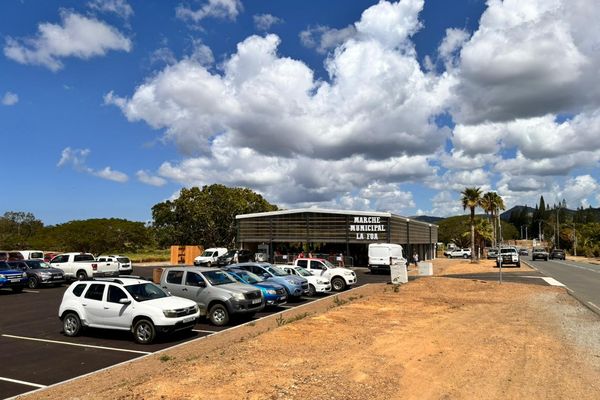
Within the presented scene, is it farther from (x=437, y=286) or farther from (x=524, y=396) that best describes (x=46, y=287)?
(x=524, y=396)

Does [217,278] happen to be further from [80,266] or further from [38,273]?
[80,266]

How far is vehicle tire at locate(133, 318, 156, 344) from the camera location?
474 inches

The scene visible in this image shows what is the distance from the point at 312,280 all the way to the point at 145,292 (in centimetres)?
1186

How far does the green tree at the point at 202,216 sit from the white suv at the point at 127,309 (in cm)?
5335

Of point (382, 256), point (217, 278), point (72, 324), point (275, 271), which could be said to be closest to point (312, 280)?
point (275, 271)

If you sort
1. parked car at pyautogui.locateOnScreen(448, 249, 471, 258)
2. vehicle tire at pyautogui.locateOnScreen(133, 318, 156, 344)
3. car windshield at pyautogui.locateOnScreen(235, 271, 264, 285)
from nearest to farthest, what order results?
vehicle tire at pyautogui.locateOnScreen(133, 318, 156, 344) < car windshield at pyautogui.locateOnScreen(235, 271, 264, 285) < parked car at pyautogui.locateOnScreen(448, 249, 471, 258)

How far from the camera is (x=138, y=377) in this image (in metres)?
9.02

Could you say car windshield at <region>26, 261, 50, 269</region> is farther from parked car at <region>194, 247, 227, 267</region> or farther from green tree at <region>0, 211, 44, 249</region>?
green tree at <region>0, 211, 44, 249</region>

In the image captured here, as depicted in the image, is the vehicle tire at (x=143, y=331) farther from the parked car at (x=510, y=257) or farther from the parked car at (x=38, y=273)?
the parked car at (x=510, y=257)

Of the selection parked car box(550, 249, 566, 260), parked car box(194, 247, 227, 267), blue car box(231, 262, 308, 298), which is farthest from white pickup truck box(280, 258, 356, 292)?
parked car box(550, 249, 566, 260)

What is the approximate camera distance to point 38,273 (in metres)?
26.9

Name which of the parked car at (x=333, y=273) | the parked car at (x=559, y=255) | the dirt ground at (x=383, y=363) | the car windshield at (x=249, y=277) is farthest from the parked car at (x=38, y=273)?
the parked car at (x=559, y=255)

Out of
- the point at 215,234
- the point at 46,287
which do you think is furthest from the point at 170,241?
the point at 46,287

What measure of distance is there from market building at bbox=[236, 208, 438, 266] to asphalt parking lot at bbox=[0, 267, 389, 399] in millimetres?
30237
